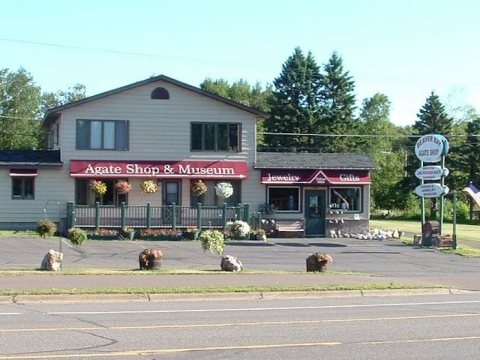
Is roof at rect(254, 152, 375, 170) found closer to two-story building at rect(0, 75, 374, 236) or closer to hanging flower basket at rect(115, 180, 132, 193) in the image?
two-story building at rect(0, 75, 374, 236)

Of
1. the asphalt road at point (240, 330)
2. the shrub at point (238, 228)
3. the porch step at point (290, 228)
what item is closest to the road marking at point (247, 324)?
the asphalt road at point (240, 330)

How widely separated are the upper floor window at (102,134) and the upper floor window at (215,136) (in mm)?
3500

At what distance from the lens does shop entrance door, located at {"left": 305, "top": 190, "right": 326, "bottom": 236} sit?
1597 inches

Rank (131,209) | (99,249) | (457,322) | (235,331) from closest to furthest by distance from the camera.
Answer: (235,331) < (457,322) < (99,249) < (131,209)

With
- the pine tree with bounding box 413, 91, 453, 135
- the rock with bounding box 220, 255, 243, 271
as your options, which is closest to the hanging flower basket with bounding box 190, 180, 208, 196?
the rock with bounding box 220, 255, 243, 271

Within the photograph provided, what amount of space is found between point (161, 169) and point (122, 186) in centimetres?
215

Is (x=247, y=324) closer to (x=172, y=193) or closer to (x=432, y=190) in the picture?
(x=432, y=190)

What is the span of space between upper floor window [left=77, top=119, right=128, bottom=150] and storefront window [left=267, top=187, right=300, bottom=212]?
7958 millimetres

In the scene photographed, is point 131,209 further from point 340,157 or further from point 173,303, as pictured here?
point 173,303

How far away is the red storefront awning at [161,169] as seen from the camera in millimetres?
38219

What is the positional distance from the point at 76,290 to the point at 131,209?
2175 cm

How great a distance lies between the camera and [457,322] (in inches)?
526

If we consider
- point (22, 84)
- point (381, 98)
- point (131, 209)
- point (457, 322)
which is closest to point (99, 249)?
point (131, 209)

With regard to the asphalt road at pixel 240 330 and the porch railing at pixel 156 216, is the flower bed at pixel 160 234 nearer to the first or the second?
the porch railing at pixel 156 216
